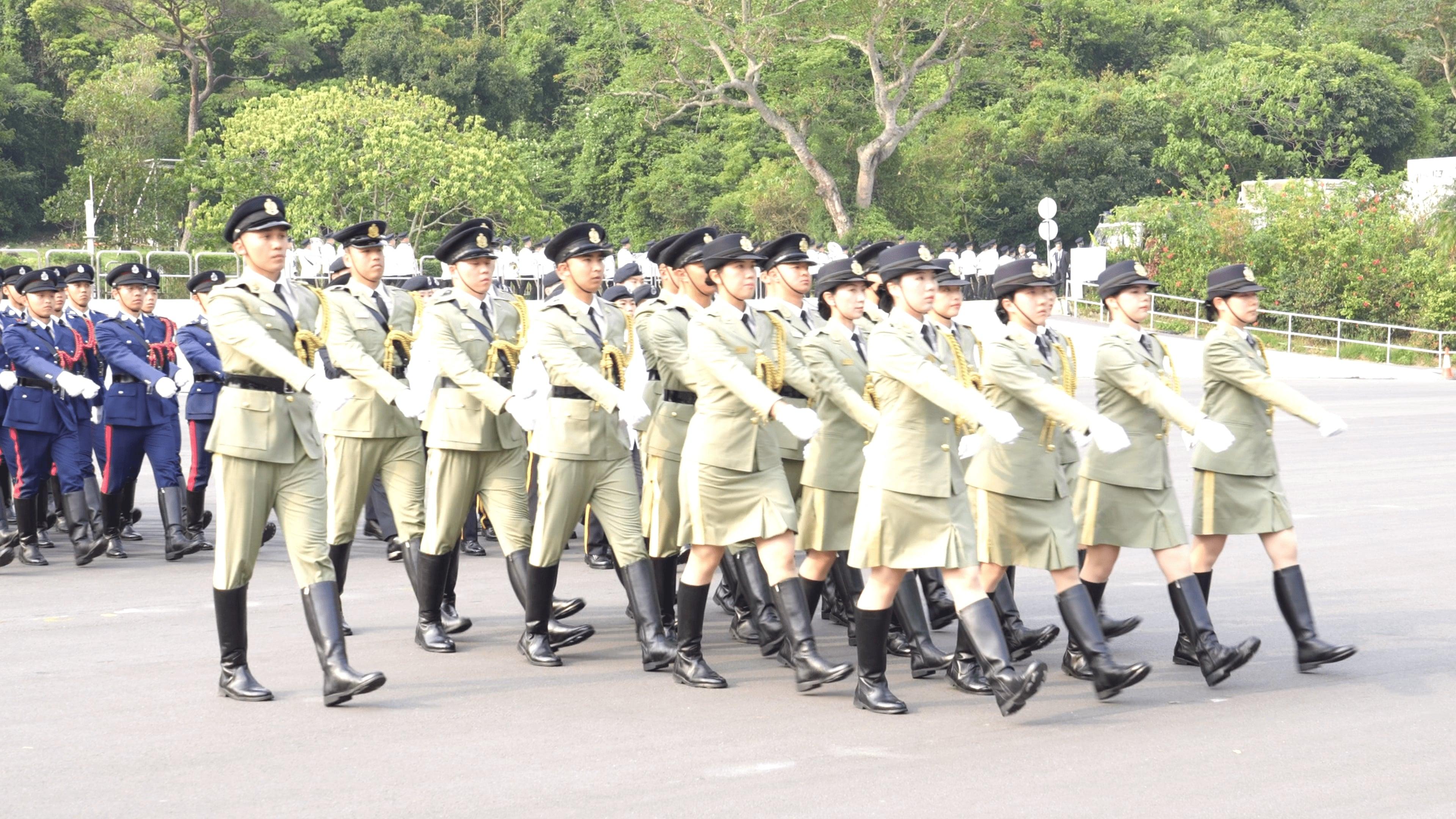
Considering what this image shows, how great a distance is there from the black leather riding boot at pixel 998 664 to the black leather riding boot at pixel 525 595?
85.0 inches

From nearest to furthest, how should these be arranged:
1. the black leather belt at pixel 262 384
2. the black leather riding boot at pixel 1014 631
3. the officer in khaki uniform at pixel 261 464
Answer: the officer in khaki uniform at pixel 261 464
the black leather belt at pixel 262 384
the black leather riding boot at pixel 1014 631

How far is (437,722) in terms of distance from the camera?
6418 mm

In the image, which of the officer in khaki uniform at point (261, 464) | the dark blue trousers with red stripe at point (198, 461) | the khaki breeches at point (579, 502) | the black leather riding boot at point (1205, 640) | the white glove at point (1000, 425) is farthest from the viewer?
the dark blue trousers with red stripe at point (198, 461)

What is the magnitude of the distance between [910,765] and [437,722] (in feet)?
6.27

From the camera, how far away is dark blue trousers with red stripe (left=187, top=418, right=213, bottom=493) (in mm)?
11172

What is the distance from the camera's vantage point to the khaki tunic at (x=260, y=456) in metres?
6.64

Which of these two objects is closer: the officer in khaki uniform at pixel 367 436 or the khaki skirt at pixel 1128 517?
the khaki skirt at pixel 1128 517

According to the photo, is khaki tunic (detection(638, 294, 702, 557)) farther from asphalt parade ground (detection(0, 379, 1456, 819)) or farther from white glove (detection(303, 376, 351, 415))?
white glove (detection(303, 376, 351, 415))

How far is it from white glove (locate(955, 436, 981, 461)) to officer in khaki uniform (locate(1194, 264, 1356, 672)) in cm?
124

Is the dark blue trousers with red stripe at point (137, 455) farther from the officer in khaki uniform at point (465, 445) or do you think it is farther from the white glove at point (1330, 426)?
the white glove at point (1330, 426)

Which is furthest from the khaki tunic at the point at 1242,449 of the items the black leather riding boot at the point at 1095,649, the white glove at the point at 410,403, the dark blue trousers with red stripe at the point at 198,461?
the dark blue trousers with red stripe at the point at 198,461

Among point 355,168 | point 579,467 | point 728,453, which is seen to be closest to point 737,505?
point 728,453

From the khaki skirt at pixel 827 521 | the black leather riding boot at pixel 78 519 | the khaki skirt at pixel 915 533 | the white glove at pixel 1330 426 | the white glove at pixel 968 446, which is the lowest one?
the black leather riding boot at pixel 78 519

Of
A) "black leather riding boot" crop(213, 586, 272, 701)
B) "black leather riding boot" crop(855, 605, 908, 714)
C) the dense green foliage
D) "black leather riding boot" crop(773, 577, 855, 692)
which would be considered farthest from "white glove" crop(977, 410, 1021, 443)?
the dense green foliage
